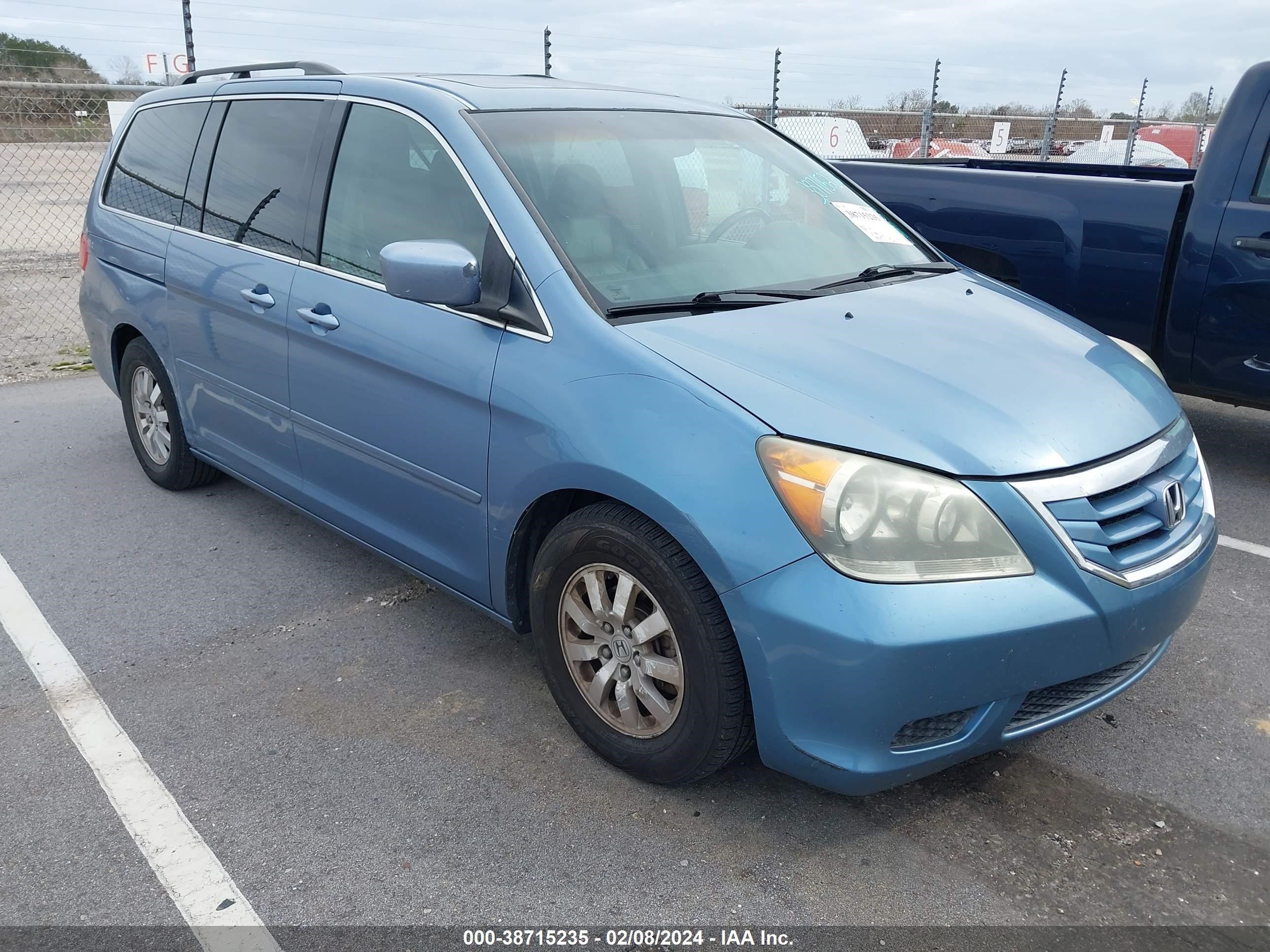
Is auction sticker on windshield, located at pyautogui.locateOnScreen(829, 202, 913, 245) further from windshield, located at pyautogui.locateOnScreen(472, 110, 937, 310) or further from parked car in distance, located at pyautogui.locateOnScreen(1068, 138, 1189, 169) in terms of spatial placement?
parked car in distance, located at pyautogui.locateOnScreen(1068, 138, 1189, 169)

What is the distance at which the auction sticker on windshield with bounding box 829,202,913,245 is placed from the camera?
371 cm

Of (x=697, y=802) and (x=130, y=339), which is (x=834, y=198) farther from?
(x=130, y=339)

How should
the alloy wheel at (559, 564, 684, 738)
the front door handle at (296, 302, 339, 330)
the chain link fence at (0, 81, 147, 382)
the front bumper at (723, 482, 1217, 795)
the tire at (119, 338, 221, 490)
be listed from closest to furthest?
the front bumper at (723, 482, 1217, 795)
the alloy wheel at (559, 564, 684, 738)
the front door handle at (296, 302, 339, 330)
the tire at (119, 338, 221, 490)
the chain link fence at (0, 81, 147, 382)

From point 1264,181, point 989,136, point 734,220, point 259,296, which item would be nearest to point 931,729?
point 734,220

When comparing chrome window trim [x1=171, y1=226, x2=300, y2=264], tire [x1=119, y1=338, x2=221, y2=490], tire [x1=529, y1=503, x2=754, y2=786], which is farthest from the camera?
tire [x1=119, y1=338, x2=221, y2=490]

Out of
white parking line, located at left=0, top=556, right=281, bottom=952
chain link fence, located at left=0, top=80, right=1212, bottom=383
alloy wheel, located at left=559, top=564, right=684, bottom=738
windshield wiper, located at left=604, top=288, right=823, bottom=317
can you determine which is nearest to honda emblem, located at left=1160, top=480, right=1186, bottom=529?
windshield wiper, located at left=604, top=288, right=823, bottom=317

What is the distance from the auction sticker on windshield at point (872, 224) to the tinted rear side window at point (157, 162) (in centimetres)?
270

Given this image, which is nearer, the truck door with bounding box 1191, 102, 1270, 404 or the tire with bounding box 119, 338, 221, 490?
the tire with bounding box 119, 338, 221, 490

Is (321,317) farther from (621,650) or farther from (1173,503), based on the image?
(1173,503)

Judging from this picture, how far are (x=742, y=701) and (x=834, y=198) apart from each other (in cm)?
208

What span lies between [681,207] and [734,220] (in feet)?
0.66

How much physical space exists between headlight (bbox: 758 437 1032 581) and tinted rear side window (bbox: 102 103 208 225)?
128 inches

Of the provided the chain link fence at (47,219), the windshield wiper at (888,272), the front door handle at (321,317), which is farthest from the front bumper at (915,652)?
the chain link fence at (47,219)

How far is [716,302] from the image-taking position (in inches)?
115
